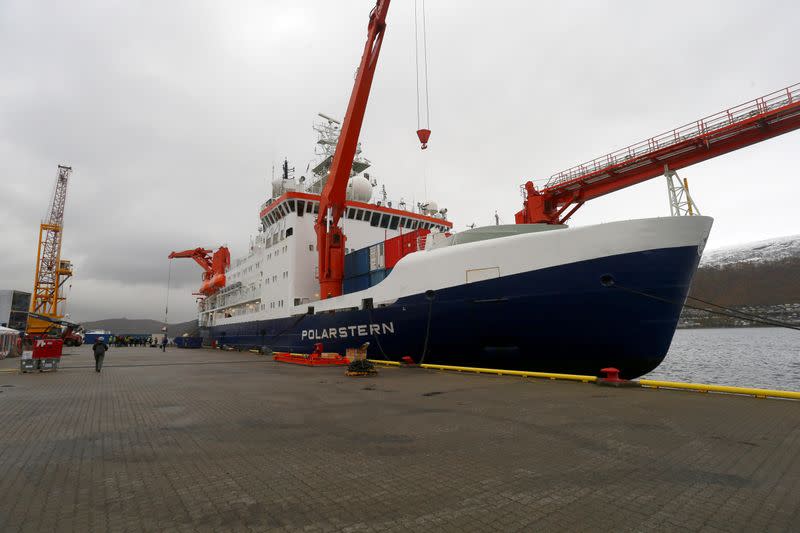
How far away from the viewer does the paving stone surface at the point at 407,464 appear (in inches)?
105

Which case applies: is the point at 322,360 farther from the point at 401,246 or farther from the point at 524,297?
the point at 524,297

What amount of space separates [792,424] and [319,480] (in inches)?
241

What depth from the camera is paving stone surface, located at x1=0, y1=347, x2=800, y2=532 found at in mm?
2664

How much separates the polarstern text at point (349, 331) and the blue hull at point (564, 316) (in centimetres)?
104

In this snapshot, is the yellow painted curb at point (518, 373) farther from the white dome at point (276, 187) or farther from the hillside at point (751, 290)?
the hillside at point (751, 290)

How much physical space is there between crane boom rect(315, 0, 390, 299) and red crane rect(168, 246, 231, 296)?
866 inches

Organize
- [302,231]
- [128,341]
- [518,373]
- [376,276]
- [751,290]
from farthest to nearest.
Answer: [751,290], [128,341], [302,231], [376,276], [518,373]

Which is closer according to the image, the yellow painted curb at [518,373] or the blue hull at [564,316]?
the yellow painted curb at [518,373]

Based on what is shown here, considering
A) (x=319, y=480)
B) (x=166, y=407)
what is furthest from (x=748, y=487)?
(x=166, y=407)

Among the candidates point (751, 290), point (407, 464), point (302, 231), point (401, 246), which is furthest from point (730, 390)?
point (751, 290)

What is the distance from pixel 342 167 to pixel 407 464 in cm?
1546

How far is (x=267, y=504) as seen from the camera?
2881mm

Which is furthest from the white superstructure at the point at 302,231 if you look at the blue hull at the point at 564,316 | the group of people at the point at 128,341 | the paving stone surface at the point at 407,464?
the group of people at the point at 128,341

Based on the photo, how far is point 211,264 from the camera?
139 feet
